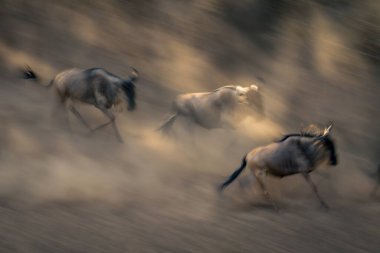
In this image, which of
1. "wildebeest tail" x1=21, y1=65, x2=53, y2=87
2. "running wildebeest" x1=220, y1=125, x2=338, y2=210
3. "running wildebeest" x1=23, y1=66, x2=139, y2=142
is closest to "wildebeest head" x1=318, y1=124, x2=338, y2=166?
"running wildebeest" x1=220, y1=125, x2=338, y2=210

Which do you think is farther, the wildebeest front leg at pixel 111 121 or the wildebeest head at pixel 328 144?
the wildebeest front leg at pixel 111 121

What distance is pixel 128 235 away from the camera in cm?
745

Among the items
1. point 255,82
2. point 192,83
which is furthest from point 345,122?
point 192,83

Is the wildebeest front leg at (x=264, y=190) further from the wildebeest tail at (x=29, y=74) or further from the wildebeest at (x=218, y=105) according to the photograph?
the wildebeest tail at (x=29, y=74)

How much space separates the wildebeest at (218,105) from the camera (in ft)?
33.3

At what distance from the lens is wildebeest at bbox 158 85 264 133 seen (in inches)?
400

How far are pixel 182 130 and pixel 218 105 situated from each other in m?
0.82

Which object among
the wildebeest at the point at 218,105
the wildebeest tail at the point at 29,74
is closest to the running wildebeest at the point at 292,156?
the wildebeest at the point at 218,105

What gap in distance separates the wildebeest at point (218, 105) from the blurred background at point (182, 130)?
0.35 m

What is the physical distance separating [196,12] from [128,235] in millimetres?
6167

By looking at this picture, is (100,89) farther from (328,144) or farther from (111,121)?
(328,144)

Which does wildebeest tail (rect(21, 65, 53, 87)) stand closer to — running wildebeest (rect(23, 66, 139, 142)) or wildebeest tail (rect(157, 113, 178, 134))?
running wildebeest (rect(23, 66, 139, 142))

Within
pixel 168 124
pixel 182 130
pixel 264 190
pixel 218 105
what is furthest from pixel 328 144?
pixel 168 124

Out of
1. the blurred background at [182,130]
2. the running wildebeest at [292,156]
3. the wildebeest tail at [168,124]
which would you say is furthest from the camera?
the wildebeest tail at [168,124]
